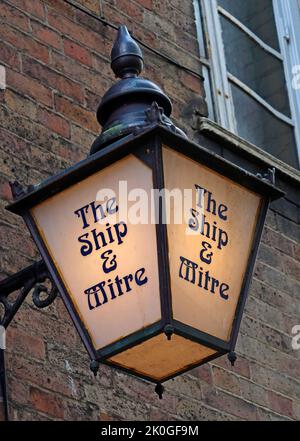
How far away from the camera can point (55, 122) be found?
18.2ft

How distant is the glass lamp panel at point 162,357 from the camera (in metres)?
3.63

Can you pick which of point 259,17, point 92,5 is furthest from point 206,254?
point 259,17

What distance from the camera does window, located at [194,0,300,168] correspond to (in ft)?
22.4

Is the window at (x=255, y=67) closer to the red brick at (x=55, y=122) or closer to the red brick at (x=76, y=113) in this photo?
the red brick at (x=76, y=113)

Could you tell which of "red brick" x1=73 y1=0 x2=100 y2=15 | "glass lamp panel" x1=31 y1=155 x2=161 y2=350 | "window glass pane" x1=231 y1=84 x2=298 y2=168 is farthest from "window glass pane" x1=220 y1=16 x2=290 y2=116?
"glass lamp panel" x1=31 y1=155 x2=161 y2=350

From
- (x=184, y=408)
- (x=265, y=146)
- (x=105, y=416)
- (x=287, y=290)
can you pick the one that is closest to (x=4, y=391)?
(x=105, y=416)

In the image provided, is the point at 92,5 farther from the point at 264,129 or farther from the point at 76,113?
the point at 264,129

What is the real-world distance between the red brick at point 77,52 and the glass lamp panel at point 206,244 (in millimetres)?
2064

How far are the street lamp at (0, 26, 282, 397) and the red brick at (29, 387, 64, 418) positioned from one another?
0.98 m

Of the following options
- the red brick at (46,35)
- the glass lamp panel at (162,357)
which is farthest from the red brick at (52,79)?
the glass lamp panel at (162,357)

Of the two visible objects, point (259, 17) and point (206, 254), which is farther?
point (259, 17)

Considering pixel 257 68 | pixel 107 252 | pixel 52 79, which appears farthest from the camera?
pixel 257 68

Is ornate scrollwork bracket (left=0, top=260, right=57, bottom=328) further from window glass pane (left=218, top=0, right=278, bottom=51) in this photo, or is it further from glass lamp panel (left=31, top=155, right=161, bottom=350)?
window glass pane (left=218, top=0, right=278, bottom=51)

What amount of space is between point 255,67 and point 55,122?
2140 millimetres
